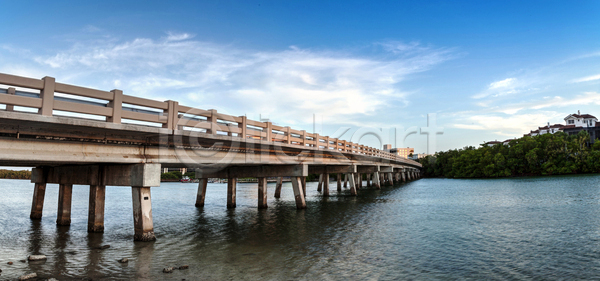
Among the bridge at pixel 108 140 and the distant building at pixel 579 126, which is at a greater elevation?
the distant building at pixel 579 126

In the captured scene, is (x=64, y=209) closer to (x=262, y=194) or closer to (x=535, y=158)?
(x=262, y=194)

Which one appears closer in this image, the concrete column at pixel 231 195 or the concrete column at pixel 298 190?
the concrete column at pixel 298 190

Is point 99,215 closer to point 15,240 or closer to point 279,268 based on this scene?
point 15,240

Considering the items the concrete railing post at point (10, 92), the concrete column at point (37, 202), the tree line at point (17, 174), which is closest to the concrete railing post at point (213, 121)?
the concrete railing post at point (10, 92)

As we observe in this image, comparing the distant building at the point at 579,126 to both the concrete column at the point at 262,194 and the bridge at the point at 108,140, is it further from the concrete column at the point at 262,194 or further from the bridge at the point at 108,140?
the bridge at the point at 108,140

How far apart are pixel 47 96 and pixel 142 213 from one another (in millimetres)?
5796

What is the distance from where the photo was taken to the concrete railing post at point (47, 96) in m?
10.9

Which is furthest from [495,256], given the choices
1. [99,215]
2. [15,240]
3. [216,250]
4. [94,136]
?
[15,240]

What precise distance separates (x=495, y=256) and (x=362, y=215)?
12.8m

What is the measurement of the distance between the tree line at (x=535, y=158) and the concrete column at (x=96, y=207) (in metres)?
118

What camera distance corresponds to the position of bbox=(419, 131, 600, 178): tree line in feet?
327

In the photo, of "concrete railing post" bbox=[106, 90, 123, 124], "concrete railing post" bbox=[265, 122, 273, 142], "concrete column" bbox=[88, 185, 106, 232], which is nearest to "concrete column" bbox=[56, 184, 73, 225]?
"concrete column" bbox=[88, 185, 106, 232]

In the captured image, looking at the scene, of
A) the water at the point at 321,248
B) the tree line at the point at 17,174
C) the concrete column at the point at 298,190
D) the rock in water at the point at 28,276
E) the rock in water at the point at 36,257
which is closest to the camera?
the rock in water at the point at 28,276

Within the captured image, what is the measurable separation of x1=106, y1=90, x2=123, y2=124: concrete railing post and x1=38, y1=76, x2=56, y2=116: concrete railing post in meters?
1.92
